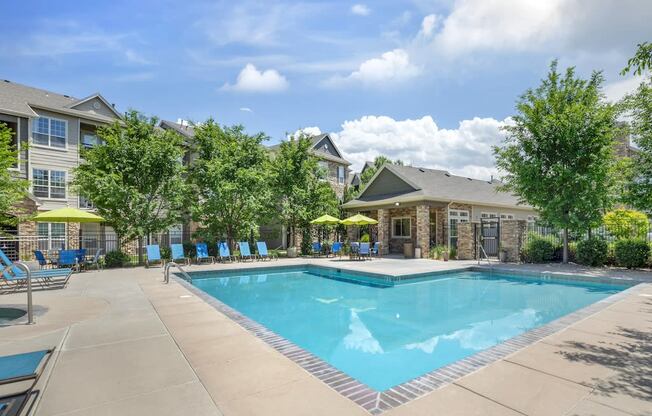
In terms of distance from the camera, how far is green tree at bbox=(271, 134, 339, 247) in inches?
834

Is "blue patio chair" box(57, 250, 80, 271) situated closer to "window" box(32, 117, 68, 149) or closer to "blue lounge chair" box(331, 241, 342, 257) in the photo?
"window" box(32, 117, 68, 149)

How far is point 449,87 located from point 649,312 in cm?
1371

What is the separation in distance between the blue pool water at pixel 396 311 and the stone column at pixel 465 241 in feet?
13.7

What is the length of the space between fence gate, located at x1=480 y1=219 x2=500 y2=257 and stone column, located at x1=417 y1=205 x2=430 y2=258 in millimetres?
2849

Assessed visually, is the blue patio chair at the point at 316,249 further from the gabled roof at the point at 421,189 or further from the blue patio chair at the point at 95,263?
the blue patio chair at the point at 95,263

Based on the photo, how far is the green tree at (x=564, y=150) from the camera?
1406 cm

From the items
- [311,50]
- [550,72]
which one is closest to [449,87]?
[550,72]

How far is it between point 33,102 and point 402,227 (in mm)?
23415

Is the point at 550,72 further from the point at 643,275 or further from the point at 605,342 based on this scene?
the point at 605,342

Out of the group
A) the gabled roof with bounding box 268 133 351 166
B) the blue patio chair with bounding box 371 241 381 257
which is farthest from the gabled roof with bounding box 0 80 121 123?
the blue patio chair with bounding box 371 241 381 257

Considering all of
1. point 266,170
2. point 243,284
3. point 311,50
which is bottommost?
point 243,284

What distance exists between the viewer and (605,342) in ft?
15.7

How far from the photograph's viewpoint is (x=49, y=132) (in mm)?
20219

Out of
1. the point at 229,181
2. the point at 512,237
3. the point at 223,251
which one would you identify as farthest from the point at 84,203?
the point at 512,237
